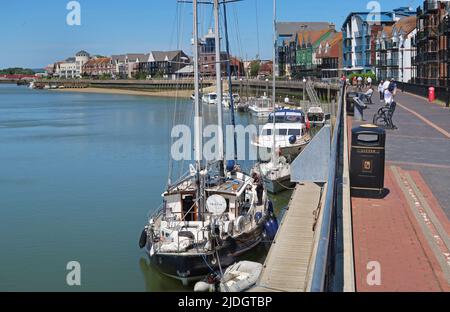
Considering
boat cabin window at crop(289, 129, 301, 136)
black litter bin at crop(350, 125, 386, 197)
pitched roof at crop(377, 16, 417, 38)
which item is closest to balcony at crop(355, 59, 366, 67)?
pitched roof at crop(377, 16, 417, 38)

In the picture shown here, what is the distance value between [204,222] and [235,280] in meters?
3.27

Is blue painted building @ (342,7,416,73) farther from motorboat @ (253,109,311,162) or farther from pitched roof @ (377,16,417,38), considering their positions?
motorboat @ (253,109,311,162)

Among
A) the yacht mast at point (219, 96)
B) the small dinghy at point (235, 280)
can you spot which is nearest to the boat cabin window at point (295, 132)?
the yacht mast at point (219, 96)

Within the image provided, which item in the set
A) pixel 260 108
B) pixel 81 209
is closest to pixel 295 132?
pixel 81 209

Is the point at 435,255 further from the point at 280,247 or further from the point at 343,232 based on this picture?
the point at 280,247

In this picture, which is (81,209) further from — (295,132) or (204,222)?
(295,132)

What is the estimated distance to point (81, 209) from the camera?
28453mm

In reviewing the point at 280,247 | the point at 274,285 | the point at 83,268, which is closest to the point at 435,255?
the point at 274,285

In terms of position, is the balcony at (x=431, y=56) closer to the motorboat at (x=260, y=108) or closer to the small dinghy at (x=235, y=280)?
the motorboat at (x=260, y=108)

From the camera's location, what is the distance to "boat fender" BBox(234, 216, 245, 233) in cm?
1981

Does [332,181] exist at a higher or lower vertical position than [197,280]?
higher

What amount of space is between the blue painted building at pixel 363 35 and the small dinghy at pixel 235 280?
298ft
